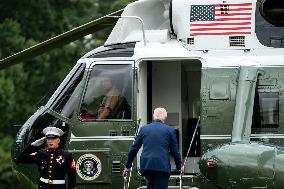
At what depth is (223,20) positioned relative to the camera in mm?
15531

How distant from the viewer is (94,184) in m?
15.3

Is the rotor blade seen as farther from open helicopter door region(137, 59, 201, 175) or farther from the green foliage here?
the green foliage

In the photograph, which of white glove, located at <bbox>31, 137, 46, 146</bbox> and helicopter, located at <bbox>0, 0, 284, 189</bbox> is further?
white glove, located at <bbox>31, 137, 46, 146</bbox>

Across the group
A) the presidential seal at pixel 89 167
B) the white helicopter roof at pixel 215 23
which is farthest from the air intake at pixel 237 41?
the presidential seal at pixel 89 167

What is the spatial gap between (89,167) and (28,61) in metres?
19.9

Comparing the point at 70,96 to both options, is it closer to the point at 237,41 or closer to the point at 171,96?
the point at 171,96

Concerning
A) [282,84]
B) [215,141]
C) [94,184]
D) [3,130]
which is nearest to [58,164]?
[94,184]

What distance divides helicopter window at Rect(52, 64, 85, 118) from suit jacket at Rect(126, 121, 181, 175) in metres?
1.96

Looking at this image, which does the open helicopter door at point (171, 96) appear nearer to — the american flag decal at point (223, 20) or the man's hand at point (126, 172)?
the american flag decal at point (223, 20)

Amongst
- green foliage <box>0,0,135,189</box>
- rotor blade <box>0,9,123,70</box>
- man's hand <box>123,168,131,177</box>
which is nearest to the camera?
man's hand <box>123,168,131,177</box>

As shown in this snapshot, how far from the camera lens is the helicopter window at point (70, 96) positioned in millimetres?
15734

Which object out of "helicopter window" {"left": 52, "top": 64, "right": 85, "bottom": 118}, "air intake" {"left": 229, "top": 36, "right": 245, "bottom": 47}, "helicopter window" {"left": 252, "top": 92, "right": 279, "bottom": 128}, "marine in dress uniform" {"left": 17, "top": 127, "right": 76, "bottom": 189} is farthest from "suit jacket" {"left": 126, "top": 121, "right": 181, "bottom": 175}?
"air intake" {"left": 229, "top": 36, "right": 245, "bottom": 47}

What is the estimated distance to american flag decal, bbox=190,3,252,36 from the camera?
1549cm

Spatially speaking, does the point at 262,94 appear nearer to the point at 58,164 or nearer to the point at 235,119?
the point at 235,119
